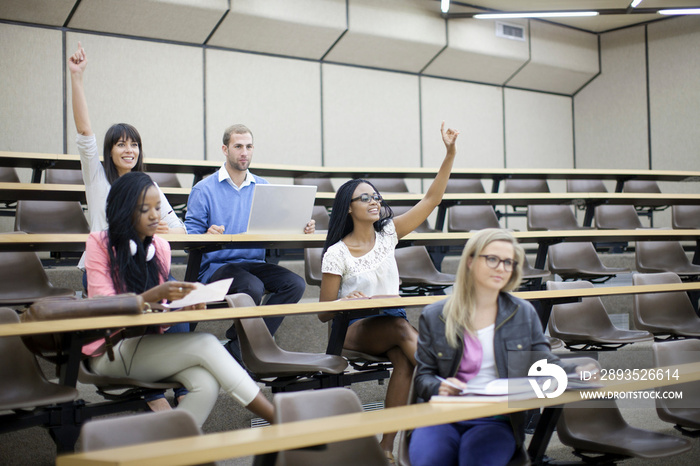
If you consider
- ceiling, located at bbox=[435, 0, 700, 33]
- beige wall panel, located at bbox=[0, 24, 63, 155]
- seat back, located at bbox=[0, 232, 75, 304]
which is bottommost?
seat back, located at bbox=[0, 232, 75, 304]

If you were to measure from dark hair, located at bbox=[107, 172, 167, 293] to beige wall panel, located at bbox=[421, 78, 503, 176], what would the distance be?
460 cm

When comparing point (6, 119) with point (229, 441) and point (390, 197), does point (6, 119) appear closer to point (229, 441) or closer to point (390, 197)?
point (390, 197)

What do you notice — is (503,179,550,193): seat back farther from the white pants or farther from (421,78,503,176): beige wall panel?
the white pants

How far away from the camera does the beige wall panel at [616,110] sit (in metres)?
6.79

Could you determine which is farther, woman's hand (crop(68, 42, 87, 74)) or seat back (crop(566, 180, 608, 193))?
seat back (crop(566, 180, 608, 193))

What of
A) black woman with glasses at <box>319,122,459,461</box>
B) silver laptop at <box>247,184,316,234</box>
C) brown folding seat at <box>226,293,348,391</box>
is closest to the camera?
brown folding seat at <box>226,293,348,391</box>

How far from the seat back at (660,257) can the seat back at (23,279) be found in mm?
3387

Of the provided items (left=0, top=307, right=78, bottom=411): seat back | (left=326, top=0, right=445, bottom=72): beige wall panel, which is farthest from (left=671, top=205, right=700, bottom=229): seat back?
(left=0, top=307, right=78, bottom=411): seat back

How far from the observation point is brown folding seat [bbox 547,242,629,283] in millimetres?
3854

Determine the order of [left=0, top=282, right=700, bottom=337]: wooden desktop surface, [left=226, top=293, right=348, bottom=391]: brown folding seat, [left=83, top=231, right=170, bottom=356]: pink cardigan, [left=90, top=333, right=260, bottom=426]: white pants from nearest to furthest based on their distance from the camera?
1. [left=0, top=282, right=700, bottom=337]: wooden desktop surface
2. [left=90, top=333, right=260, bottom=426]: white pants
3. [left=83, top=231, right=170, bottom=356]: pink cardigan
4. [left=226, top=293, right=348, bottom=391]: brown folding seat

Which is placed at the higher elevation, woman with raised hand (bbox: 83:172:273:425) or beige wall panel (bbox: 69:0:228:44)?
beige wall panel (bbox: 69:0:228:44)

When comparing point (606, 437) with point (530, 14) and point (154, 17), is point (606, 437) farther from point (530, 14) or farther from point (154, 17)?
point (530, 14)

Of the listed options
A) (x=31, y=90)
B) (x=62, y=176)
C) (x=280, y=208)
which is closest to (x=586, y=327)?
(x=280, y=208)

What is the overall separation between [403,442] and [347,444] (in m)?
0.19
